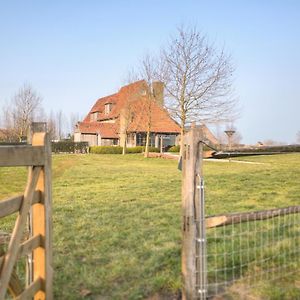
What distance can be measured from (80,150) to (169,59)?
63.8ft

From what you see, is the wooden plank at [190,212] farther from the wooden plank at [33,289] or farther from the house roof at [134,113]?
the house roof at [134,113]

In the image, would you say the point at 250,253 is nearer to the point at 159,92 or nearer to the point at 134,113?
the point at 159,92

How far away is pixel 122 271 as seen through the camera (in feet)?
15.1

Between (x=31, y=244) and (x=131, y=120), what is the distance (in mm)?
38718

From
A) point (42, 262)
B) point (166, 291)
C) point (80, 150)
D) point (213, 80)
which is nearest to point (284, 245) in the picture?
point (166, 291)

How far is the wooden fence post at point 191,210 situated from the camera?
348cm

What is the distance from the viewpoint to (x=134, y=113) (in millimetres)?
40875

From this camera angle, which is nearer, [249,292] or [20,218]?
[20,218]

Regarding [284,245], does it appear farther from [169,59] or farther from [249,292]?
[169,59]

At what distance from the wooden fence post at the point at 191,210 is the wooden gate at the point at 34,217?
4.06ft

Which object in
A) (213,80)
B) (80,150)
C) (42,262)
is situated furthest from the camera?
(80,150)

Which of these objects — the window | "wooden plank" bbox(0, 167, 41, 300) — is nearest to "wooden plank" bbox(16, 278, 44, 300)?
"wooden plank" bbox(0, 167, 41, 300)

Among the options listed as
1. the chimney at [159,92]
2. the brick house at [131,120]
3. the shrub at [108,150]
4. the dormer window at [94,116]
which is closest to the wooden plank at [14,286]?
the brick house at [131,120]

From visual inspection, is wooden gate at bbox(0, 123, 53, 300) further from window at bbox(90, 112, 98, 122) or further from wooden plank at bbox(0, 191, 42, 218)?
window at bbox(90, 112, 98, 122)
